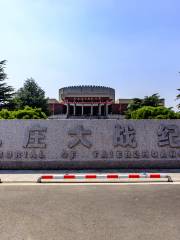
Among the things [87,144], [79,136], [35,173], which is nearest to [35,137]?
[35,173]

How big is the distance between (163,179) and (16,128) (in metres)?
6.33

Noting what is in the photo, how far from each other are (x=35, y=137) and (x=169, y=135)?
5772mm

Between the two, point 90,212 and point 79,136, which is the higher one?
point 79,136

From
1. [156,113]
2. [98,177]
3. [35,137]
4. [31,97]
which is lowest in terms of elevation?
[98,177]

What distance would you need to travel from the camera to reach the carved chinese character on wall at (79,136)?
11297 mm

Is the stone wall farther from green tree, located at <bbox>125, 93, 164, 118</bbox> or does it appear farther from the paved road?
green tree, located at <bbox>125, 93, 164, 118</bbox>

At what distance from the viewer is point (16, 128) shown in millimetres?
11383

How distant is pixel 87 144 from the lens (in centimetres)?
1130

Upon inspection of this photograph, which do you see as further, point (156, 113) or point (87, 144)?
point (156, 113)

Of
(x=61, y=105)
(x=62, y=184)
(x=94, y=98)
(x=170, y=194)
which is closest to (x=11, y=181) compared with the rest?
(x=62, y=184)

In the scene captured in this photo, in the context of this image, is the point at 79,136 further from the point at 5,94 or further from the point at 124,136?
the point at 5,94

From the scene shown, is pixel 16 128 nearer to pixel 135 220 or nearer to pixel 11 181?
pixel 11 181

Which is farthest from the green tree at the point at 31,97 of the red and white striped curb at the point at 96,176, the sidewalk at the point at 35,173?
the red and white striped curb at the point at 96,176

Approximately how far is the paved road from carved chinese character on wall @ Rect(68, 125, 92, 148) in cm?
326
